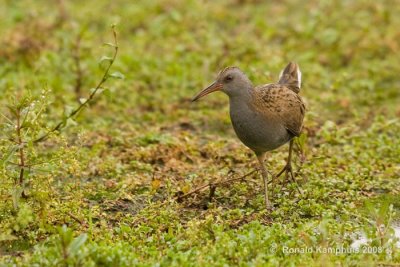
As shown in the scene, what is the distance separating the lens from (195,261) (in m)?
5.32

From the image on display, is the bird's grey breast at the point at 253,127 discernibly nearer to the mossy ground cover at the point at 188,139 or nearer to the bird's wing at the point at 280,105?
the bird's wing at the point at 280,105

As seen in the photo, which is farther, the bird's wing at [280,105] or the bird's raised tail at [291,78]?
the bird's raised tail at [291,78]

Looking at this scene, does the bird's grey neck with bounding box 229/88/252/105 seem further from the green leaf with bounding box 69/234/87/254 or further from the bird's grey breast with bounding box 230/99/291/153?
the green leaf with bounding box 69/234/87/254

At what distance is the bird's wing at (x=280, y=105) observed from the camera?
21.3ft

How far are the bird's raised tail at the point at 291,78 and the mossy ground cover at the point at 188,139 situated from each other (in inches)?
20.8

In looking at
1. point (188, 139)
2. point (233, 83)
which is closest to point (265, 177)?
point (233, 83)

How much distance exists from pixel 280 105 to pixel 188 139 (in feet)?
5.22

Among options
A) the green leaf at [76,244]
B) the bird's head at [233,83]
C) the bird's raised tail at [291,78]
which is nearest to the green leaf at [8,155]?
the green leaf at [76,244]

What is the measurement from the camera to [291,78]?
24.0 feet

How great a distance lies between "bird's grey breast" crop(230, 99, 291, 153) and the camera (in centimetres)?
634

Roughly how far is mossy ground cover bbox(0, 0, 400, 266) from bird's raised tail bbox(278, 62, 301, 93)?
1.73 feet

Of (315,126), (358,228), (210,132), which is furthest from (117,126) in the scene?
(358,228)

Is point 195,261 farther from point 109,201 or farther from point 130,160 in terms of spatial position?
point 130,160

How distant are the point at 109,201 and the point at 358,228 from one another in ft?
6.57
